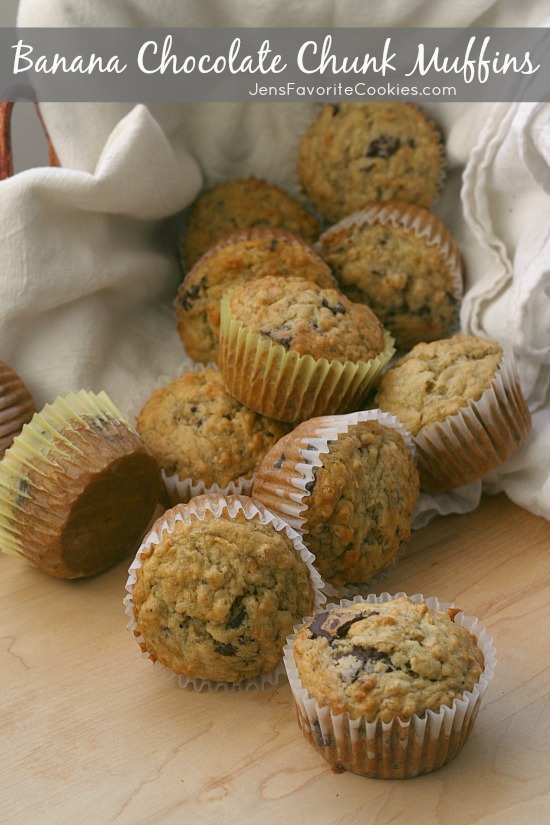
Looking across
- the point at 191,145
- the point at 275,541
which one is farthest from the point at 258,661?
the point at 191,145

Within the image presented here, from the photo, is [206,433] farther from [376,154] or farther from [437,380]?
[376,154]

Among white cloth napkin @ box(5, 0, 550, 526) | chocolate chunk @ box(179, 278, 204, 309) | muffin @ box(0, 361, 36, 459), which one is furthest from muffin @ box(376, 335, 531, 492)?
muffin @ box(0, 361, 36, 459)

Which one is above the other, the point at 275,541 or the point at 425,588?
the point at 275,541

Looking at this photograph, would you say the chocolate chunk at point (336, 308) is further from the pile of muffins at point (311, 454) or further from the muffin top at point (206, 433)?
the muffin top at point (206, 433)

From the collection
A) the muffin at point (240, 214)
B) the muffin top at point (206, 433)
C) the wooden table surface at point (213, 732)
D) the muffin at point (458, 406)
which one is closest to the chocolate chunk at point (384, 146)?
the muffin at point (240, 214)

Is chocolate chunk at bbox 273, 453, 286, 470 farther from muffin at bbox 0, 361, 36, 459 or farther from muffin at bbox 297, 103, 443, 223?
muffin at bbox 297, 103, 443, 223

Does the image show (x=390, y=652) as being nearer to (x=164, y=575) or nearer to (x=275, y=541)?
(x=275, y=541)

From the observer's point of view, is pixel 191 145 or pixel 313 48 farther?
pixel 191 145
